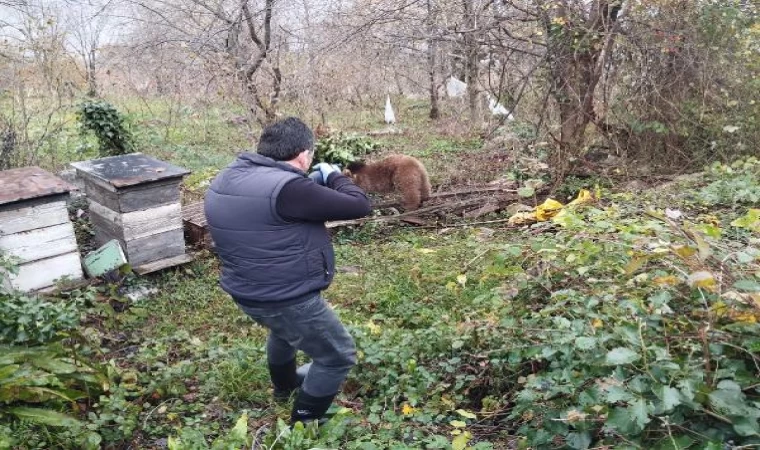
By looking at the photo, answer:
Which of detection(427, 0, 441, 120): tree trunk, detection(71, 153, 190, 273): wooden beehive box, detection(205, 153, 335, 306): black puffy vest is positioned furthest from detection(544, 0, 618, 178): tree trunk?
detection(205, 153, 335, 306): black puffy vest

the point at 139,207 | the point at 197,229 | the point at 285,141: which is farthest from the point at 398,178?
the point at 285,141

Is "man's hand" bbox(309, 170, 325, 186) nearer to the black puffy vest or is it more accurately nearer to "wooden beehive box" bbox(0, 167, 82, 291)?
the black puffy vest

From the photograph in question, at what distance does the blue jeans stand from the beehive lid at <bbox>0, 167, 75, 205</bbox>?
9.47 feet

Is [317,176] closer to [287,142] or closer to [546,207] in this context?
[287,142]

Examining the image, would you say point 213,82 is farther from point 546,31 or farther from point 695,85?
point 695,85

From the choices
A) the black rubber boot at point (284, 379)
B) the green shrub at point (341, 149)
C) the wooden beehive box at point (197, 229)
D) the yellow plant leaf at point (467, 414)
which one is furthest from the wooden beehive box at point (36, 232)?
Result: the green shrub at point (341, 149)

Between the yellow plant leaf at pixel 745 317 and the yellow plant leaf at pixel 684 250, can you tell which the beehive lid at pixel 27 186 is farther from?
the yellow plant leaf at pixel 745 317

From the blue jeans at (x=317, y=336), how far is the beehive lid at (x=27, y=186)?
289 cm

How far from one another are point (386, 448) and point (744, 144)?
7348mm

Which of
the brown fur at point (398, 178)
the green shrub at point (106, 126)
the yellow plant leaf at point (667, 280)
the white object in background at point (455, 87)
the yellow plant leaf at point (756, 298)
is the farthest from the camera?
the white object in background at point (455, 87)

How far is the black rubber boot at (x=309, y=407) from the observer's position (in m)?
3.43

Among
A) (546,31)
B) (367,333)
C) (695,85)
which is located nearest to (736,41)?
(695,85)

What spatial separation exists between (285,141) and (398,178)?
4.72m

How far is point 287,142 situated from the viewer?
3.22 meters
